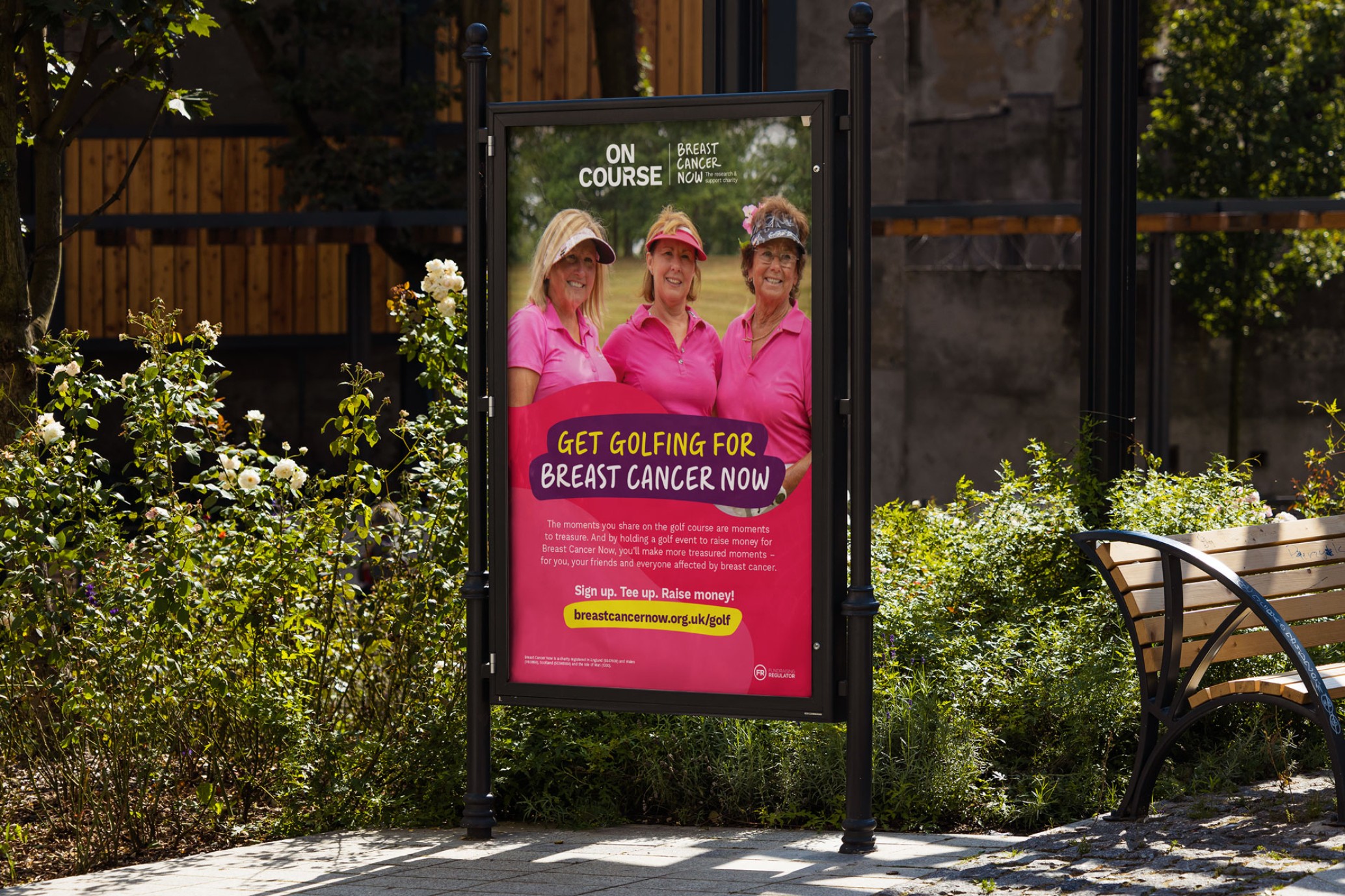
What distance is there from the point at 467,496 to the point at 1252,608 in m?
2.56

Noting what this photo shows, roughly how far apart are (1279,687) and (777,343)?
1782 mm

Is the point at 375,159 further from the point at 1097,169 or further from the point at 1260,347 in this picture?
the point at 1260,347

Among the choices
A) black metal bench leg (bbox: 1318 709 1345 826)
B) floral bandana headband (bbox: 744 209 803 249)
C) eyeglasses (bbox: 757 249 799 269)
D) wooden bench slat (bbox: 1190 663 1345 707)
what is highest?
floral bandana headband (bbox: 744 209 803 249)

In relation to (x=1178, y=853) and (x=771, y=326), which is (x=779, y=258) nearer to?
(x=771, y=326)

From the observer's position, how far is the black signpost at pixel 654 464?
471cm

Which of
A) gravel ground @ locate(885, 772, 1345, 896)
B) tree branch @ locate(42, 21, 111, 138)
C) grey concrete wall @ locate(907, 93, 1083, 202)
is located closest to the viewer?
gravel ground @ locate(885, 772, 1345, 896)

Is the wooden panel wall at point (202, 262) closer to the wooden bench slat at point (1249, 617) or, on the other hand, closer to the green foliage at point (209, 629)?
the green foliage at point (209, 629)

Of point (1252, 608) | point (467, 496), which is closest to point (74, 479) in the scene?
point (467, 496)

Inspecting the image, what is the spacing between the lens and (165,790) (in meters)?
5.34

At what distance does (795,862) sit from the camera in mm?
4633

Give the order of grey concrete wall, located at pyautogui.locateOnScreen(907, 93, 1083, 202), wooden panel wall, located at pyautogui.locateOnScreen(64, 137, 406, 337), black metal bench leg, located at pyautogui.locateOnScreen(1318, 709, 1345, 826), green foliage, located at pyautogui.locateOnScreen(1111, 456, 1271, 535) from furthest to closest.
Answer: grey concrete wall, located at pyautogui.locateOnScreen(907, 93, 1083, 202)
wooden panel wall, located at pyautogui.locateOnScreen(64, 137, 406, 337)
green foliage, located at pyautogui.locateOnScreen(1111, 456, 1271, 535)
black metal bench leg, located at pyautogui.locateOnScreen(1318, 709, 1345, 826)

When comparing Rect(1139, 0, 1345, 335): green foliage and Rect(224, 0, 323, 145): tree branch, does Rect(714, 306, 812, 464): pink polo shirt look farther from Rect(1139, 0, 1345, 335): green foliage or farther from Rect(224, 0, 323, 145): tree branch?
Rect(1139, 0, 1345, 335): green foliage

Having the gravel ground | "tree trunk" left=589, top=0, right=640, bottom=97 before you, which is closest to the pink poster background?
the gravel ground

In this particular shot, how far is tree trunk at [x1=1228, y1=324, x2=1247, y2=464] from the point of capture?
61.7 ft
